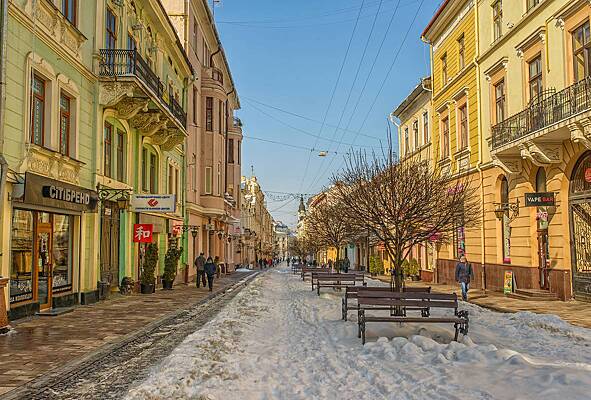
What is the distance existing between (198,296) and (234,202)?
110 ft

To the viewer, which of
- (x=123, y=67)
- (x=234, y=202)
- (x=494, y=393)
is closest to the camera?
(x=494, y=393)

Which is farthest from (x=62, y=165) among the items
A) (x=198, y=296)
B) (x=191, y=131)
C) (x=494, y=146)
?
(x=191, y=131)

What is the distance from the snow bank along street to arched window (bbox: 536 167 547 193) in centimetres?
805

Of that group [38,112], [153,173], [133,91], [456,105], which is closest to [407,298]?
[38,112]

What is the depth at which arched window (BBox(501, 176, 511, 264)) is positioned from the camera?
2211 centimetres

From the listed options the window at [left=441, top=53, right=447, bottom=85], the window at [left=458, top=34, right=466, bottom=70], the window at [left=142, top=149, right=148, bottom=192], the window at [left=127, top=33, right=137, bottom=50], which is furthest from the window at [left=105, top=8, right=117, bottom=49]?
the window at [left=441, top=53, right=447, bottom=85]

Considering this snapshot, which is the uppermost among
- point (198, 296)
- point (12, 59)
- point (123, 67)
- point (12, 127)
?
point (123, 67)

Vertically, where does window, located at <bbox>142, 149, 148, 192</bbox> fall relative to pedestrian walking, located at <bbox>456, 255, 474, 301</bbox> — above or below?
above

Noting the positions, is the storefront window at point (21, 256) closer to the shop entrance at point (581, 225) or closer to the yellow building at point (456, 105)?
the shop entrance at point (581, 225)

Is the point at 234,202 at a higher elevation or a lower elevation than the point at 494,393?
higher

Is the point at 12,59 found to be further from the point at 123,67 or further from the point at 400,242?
the point at 400,242

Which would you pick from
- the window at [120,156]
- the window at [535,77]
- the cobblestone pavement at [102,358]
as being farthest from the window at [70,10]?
the window at [535,77]

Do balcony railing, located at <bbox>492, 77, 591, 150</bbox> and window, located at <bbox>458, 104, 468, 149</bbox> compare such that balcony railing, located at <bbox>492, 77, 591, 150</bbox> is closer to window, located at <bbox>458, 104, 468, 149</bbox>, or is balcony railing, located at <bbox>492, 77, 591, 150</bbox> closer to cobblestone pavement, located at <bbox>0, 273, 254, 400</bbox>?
window, located at <bbox>458, 104, 468, 149</bbox>

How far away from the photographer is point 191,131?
35031 mm
